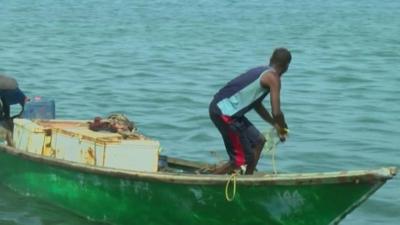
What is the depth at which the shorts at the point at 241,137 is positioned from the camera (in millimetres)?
9000

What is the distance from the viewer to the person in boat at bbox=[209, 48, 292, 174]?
880 centimetres

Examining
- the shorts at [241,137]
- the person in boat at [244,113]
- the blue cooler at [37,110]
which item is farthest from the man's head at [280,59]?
the blue cooler at [37,110]

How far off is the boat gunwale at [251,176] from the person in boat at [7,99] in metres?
1.64

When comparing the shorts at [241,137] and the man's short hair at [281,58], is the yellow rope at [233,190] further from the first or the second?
the man's short hair at [281,58]

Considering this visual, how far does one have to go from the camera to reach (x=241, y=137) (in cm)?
899

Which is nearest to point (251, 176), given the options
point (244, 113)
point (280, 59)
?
point (244, 113)

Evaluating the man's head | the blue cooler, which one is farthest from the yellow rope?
the blue cooler

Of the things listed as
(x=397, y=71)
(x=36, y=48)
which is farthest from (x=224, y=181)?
(x=36, y=48)

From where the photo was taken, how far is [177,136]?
14898 mm

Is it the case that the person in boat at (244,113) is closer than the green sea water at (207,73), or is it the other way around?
the person in boat at (244,113)

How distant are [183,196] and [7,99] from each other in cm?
344

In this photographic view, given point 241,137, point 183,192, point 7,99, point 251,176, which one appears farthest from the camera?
point 7,99

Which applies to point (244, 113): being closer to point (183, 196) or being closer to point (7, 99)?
point (183, 196)

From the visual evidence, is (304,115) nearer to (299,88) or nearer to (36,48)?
(299,88)
